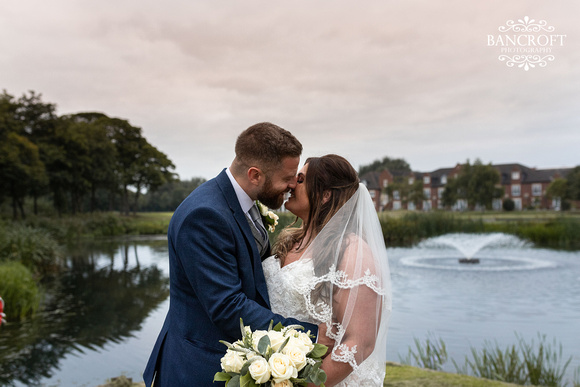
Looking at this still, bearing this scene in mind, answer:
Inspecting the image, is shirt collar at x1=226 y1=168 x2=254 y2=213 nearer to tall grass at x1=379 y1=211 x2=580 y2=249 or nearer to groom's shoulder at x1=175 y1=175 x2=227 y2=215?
groom's shoulder at x1=175 y1=175 x2=227 y2=215

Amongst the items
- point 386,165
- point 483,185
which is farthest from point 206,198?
point 386,165

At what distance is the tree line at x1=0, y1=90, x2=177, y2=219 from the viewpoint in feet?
94.4

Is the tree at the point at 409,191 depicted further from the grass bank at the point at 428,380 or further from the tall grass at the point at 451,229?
the grass bank at the point at 428,380


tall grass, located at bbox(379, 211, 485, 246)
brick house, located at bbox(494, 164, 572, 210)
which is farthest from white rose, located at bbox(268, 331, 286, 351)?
brick house, located at bbox(494, 164, 572, 210)

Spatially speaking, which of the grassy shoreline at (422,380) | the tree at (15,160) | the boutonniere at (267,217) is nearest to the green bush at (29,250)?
the grassy shoreline at (422,380)

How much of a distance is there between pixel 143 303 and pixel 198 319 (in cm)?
1161

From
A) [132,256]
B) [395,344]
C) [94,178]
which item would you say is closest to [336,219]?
[395,344]

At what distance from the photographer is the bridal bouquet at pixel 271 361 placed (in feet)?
6.78

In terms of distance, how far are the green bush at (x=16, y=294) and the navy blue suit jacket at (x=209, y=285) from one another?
9921 mm

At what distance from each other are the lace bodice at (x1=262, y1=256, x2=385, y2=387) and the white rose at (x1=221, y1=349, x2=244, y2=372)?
56 cm

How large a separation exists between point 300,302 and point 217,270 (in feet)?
1.81

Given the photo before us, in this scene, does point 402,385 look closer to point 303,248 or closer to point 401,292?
point 303,248

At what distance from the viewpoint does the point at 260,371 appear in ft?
6.73

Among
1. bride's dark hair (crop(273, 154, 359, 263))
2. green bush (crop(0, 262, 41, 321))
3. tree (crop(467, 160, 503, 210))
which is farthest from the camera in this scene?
tree (crop(467, 160, 503, 210))
